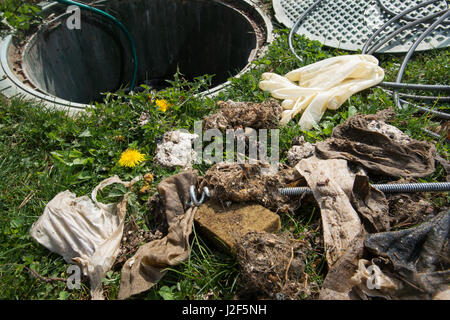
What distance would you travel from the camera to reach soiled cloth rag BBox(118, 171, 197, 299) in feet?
6.26

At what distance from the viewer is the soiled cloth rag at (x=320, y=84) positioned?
278 cm

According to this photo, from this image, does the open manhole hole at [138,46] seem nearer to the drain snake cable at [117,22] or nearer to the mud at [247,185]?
the drain snake cable at [117,22]

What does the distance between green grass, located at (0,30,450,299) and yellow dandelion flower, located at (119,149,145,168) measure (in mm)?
51

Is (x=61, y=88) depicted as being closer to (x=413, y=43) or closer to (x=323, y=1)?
(x=323, y=1)

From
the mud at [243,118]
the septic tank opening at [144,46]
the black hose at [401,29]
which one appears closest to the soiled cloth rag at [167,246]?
the mud at [243,118]

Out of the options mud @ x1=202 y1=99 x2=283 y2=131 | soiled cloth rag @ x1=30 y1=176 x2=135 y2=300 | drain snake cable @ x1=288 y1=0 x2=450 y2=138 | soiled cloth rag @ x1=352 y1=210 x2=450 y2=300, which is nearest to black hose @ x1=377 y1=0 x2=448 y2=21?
drain snake cable @ x1=288 y1=0 x2=450 y2=138

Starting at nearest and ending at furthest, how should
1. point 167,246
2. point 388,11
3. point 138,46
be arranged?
point 167,246 → point 388,11 → point 138,46

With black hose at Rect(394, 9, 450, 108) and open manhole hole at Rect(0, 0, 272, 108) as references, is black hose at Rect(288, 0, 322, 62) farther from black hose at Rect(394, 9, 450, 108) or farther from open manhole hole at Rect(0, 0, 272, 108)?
black hose at Rect(394, 9, 450, 108)

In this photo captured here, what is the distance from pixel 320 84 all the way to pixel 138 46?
9.91ft

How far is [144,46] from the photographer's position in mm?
4953

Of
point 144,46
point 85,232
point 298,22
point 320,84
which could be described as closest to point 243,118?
point 320,84

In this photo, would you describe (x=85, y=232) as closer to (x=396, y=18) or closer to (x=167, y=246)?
(x=167, y=246)
